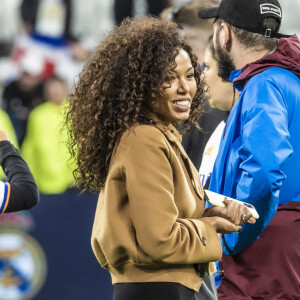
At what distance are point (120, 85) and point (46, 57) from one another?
3.73 metres

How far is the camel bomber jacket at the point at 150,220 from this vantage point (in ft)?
7.14

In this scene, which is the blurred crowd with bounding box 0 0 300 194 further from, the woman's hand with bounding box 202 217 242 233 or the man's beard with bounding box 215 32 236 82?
the woman's hand with bounding box 202 217 242 233

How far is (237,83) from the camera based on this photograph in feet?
9.73

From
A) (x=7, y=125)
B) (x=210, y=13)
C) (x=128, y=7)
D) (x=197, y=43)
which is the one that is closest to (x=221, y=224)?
(x=210, y=13)

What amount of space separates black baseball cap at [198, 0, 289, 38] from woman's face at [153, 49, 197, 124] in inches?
28.2

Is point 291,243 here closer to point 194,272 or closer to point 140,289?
point 194,272

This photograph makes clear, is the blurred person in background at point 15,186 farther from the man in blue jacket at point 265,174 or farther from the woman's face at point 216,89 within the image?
the woman's face at point 216,89

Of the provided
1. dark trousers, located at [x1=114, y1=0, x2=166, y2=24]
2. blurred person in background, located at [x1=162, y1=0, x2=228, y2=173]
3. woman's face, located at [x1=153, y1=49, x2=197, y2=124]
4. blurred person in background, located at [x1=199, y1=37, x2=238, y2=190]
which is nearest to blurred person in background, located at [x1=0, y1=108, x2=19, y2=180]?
dark trousers, located at [x1=114, y1=0, x2=166, y2=24]

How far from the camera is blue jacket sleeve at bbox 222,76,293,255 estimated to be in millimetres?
2596

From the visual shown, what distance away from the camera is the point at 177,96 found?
240 cm

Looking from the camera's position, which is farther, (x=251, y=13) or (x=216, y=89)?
(x=216, y=89)

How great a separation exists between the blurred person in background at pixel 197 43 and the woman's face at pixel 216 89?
297 mm

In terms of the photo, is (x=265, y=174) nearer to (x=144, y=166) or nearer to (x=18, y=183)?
(x=144, y=166)

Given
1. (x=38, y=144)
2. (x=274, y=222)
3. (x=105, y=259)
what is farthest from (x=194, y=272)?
(x=38, y=144)
